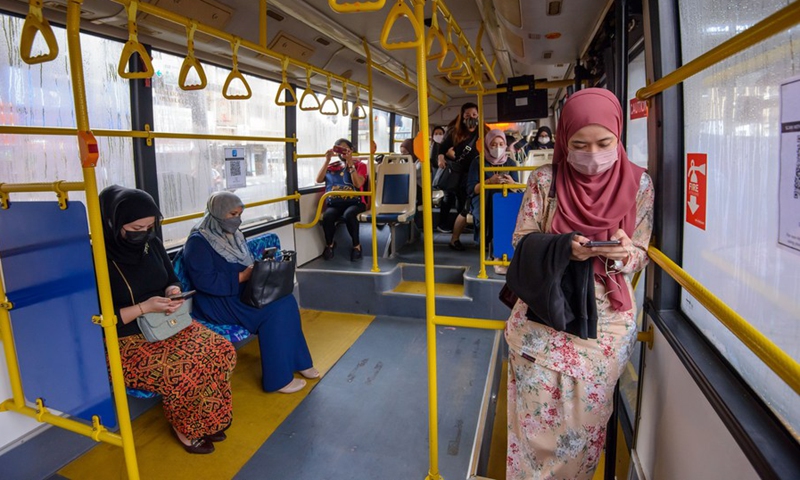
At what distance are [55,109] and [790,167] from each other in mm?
3245

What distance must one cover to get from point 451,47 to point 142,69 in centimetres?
196

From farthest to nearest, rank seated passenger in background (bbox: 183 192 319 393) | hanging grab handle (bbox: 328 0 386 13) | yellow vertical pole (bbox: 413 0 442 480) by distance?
seated passenger in background (bbox: 183 192 319 393), yellow vertical pole (bbox: 413 0 442 480), hanging grab handle (bbox: 328 0 386 13)

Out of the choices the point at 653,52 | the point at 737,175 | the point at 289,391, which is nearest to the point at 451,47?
the point at 653,52

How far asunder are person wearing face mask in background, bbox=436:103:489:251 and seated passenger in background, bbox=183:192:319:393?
8.79ft

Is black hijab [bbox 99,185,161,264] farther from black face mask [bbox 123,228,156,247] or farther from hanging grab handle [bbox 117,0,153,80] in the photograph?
hanging grab handle [bbox 117,0,153,80]

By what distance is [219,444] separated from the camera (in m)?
2.66

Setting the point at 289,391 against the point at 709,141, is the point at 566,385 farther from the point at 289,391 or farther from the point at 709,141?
the point at 289,391

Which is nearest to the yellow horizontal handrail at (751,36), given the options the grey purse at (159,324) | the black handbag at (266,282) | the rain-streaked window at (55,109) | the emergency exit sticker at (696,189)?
the emergency exit sticker at (696,189)

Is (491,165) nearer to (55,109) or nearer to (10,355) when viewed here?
(55,109)

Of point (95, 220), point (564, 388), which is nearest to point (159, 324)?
point (95, 220)

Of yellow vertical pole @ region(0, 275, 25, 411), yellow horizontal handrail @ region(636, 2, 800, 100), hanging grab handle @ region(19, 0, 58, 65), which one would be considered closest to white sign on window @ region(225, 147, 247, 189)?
yellow vertical pole @ region(0, 275, 25, 411)

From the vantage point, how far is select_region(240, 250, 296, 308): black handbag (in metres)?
3.11

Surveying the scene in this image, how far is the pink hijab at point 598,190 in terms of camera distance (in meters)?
1.40

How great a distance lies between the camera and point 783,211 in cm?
105
